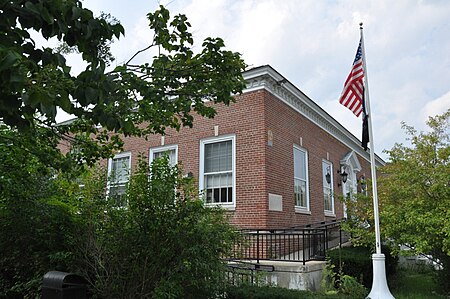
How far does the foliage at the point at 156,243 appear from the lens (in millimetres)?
4891

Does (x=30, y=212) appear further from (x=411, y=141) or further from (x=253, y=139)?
(x=411, y=141)

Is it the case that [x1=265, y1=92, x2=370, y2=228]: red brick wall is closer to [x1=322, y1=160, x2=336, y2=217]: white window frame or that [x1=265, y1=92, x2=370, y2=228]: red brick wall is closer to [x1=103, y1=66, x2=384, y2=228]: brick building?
[x1=103, y1=66, x2=384, y2=228]: brick building

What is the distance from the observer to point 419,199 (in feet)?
25.4

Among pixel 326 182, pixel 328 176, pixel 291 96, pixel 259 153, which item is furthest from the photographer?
pixel 328 176

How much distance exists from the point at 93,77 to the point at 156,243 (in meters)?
2.90

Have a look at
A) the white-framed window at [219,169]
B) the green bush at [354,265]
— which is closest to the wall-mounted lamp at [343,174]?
the white-framed window at [219,169]

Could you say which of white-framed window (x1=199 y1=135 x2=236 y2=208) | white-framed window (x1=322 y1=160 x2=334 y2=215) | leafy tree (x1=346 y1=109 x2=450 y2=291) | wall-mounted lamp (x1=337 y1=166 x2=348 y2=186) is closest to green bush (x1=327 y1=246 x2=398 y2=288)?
leafy tree (x1=346 y1=109 x2=450 y2=291)

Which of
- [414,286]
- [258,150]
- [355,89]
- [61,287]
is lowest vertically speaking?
[414,286]

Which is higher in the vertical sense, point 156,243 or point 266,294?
point 156,243

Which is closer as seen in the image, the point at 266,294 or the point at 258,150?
the point at 266,294

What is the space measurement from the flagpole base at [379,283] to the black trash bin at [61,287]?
4.44m

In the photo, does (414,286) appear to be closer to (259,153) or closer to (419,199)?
(419,199)


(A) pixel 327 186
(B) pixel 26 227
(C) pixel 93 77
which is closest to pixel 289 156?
(A) pixel 327 186

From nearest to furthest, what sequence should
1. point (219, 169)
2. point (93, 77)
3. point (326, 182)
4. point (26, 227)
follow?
point (93, 77) → point (26, 227) → point (219, 169) → point (326, 182)
